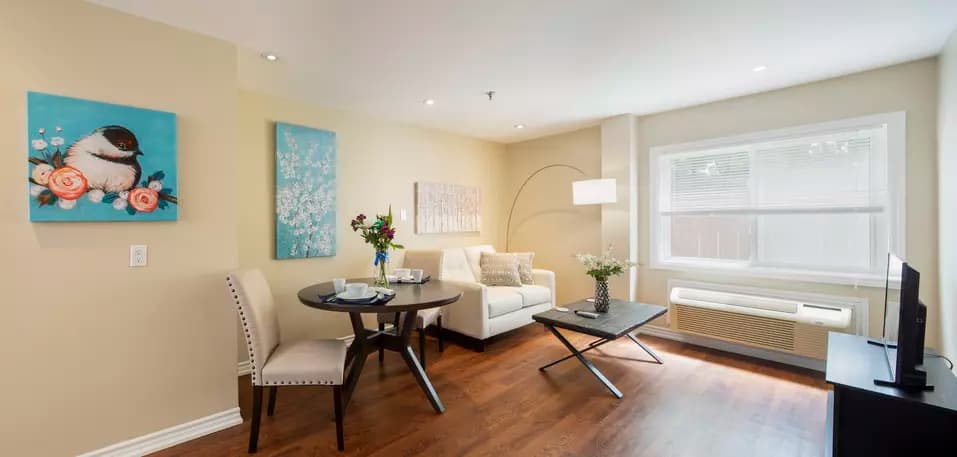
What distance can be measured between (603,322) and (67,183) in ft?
10.7

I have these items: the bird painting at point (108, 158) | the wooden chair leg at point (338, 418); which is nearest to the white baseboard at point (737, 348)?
the wooden chair leg at point (338, 418)

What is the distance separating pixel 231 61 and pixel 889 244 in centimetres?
477

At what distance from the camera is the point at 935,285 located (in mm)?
2725

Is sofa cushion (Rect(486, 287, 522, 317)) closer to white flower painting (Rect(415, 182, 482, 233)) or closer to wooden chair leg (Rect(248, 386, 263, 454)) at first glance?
white flower painting (Rect(415, 182, 482, 233))

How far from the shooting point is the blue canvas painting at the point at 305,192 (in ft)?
11.2

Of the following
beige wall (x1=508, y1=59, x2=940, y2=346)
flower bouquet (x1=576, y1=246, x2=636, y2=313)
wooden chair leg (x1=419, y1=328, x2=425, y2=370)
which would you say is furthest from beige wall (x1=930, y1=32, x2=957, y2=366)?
wooden chair leg (x1=419, y1=328, x2=425, y2=370)

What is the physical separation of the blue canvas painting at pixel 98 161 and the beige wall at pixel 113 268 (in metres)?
0.06

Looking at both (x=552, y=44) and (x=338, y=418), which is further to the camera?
(x=552, y=44)

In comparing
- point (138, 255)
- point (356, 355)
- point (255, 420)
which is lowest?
point (255, 420)

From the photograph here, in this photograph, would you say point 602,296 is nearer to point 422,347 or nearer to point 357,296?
point 422,347

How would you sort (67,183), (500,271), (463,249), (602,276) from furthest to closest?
(463,249) → (500,271) → (602,276) → (67,183)

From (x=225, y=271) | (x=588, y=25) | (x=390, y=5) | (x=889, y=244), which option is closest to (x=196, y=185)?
(x=225, y=271)

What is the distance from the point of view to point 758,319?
333cm

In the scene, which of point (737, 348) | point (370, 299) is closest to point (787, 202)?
point (737, 348)
